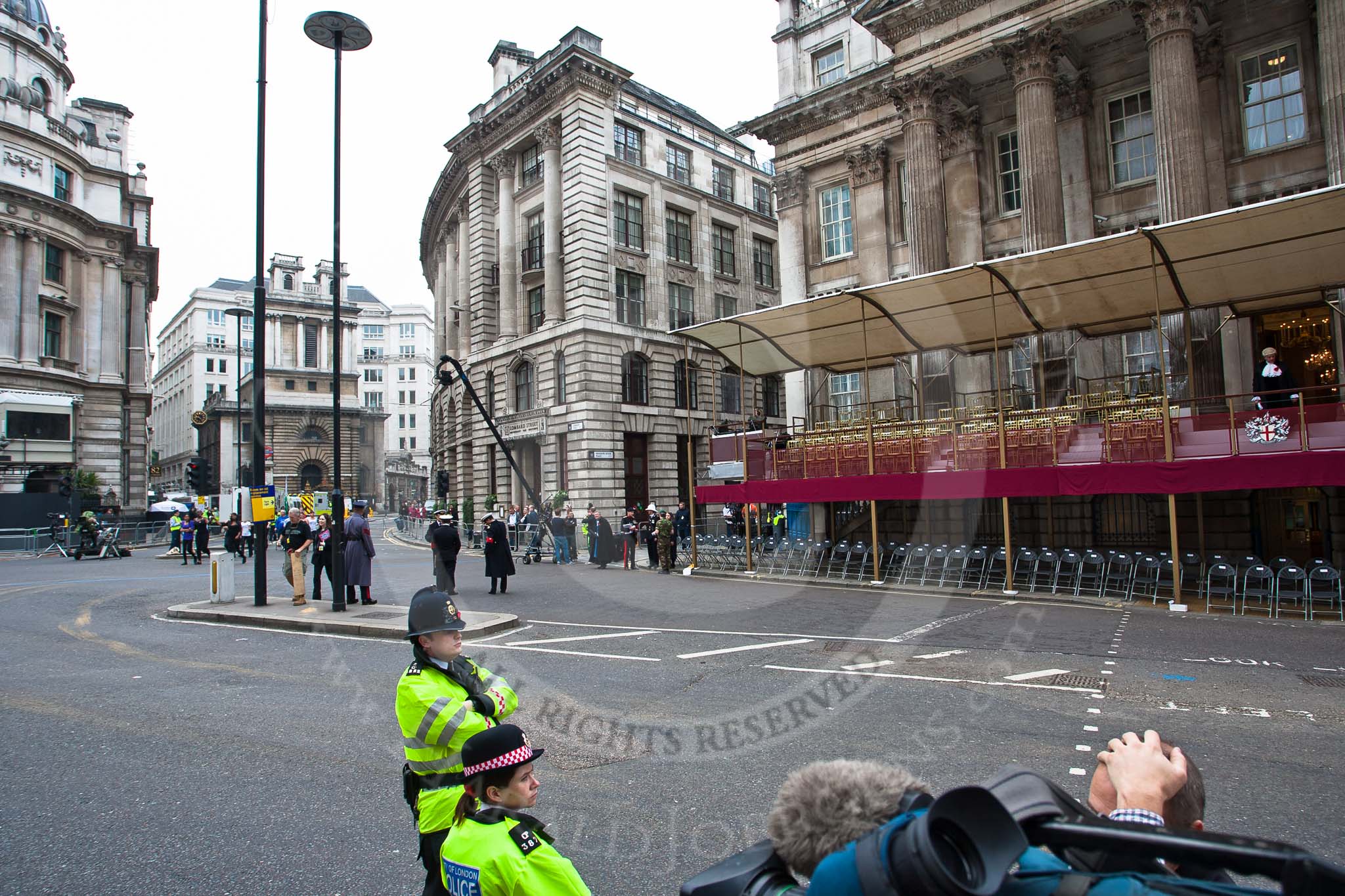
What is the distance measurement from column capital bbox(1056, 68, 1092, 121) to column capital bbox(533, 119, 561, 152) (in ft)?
77.2

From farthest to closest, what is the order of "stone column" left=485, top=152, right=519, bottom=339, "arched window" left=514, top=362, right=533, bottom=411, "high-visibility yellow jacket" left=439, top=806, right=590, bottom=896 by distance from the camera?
"stone column" left=485, top=152, right=519, bottom=339, "arched window" left=514, top=362, right=533, bottom=411, "high-visibility yellow jacket" left=439, top=806, right=590, bottom=896

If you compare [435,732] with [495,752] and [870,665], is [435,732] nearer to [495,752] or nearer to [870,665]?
[495,752]

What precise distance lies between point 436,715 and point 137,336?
6849 centimetres

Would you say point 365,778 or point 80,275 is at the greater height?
point 80,275

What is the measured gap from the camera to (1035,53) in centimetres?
2078

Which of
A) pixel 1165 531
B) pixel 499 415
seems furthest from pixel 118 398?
pixel 1165 531

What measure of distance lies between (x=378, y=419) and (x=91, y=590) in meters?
78.6

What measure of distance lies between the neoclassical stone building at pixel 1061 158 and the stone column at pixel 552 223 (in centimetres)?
1323

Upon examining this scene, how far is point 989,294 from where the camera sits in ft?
61.3

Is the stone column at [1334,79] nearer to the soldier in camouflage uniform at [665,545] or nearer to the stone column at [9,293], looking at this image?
the soldier in camouflage uniform at [665,545]

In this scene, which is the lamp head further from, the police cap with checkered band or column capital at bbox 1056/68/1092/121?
column capital at bbox 1056/68/1092/121

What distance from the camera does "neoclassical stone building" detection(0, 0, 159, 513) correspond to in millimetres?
45750

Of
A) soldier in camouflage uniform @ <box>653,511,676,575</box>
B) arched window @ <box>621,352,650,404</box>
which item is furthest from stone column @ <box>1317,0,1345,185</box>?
arched window @ <box>621,352,650,404</box>

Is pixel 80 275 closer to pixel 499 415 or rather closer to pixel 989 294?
pixel 499 415
